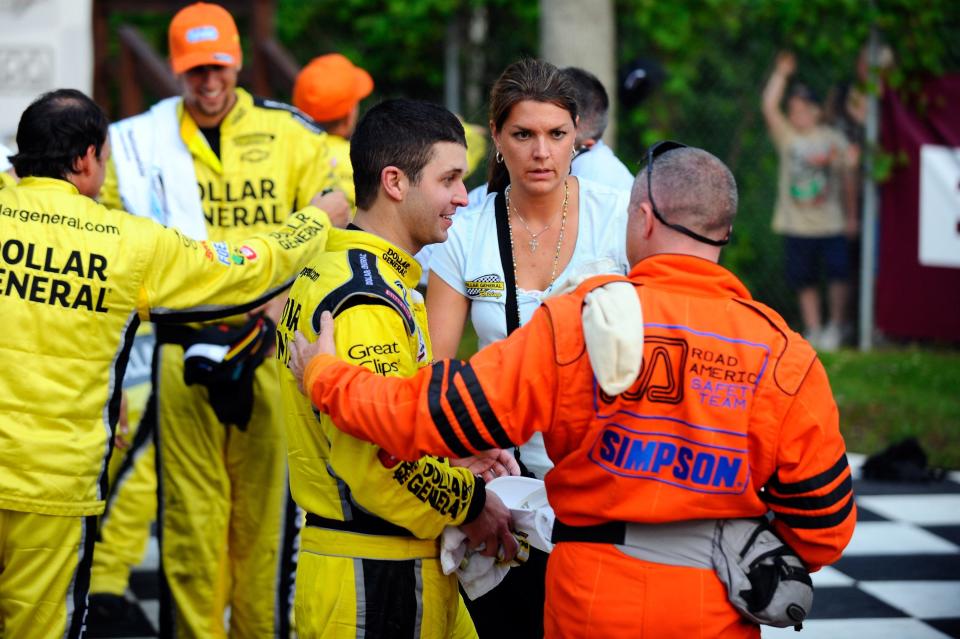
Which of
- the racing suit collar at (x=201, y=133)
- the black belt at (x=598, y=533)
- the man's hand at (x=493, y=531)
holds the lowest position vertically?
the man's hand at (x=493, y=531)

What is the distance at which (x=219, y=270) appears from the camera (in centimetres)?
367

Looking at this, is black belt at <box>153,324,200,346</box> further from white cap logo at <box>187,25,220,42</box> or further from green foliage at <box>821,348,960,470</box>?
green foliage at <box>821,348,960,470</box>

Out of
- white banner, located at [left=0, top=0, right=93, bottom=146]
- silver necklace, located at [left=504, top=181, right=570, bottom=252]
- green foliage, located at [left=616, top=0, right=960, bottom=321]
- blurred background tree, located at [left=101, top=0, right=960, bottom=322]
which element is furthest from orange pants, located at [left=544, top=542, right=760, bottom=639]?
green foliage, located at [left=616, top=0, right=960, bottom=321]

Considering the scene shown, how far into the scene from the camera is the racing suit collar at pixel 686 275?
8.66 feet

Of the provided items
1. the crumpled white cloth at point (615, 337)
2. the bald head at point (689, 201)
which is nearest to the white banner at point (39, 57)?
the bald head at point (689, 201)

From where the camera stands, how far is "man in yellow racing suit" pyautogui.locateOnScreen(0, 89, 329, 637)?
3420 millimetres

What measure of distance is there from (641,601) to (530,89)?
5.20 ft

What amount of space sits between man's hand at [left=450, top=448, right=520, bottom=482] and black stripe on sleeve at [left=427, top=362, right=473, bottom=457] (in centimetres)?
61

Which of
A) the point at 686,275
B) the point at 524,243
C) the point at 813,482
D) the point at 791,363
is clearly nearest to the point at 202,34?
the point at 524,243

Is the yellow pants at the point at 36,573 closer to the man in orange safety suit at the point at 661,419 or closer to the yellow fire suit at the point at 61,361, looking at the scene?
the yellow fire suit at the point at 61,361

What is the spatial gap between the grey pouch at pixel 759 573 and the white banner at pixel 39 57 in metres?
4.71

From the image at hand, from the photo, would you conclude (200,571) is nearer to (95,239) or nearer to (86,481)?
(86,481)

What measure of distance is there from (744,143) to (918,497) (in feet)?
12.6

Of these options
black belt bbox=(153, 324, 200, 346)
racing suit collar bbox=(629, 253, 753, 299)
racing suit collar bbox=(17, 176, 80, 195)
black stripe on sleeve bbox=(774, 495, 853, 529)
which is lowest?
black stripe on sleeve bbox=(774, 495, 853, 529)
